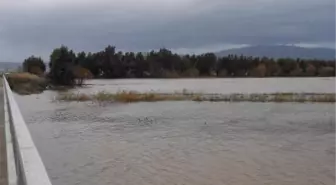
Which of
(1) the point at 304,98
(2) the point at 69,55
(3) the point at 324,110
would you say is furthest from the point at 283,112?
(2) the point at 69,55

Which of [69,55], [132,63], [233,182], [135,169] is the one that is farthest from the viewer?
[132,63]

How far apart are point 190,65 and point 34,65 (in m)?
41.2

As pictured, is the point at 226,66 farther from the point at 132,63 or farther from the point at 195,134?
the point at 195,134

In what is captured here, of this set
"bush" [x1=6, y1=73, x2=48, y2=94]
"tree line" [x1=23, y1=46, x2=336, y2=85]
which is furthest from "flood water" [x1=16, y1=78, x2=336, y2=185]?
"tree line" [x1=23, y1=46, x2=336, y2=85]

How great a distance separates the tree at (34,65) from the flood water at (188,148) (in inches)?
2754

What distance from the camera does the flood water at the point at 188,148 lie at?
1464 centimetres

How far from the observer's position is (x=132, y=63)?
398 ft

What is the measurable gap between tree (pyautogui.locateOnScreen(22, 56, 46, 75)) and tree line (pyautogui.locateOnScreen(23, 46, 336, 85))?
1.37ft

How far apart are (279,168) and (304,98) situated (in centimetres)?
3333

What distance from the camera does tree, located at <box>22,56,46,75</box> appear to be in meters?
101

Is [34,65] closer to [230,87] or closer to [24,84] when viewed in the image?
[24,84]

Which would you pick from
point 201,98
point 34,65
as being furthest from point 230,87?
point 34,65

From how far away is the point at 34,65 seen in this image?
105375 millimetres

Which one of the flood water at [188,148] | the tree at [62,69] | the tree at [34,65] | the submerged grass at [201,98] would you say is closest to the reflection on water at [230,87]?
the tree at [62,69]
